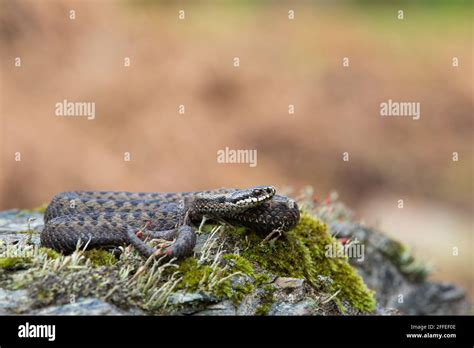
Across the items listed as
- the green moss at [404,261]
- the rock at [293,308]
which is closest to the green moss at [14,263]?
the rock at [293,308]

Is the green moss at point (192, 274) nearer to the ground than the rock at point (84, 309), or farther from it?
farther from it

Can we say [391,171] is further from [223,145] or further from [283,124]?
[223,145]

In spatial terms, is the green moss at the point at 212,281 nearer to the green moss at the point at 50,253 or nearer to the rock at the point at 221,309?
the rock at the point at 221,309

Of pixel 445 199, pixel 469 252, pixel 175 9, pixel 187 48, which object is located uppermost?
pixel 175 9

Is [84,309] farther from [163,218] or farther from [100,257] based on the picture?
[163,218]

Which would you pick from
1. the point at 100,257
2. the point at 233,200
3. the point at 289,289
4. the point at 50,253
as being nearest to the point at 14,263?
the point at 50,253

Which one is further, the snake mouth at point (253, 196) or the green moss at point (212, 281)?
the snake mouth at point (253, 196)

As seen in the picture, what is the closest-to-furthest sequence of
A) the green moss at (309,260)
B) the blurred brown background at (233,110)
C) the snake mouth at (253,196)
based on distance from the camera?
the snake mouth at (253,196)
the green moss at (309,260)
the blurred brown background at (233,110)

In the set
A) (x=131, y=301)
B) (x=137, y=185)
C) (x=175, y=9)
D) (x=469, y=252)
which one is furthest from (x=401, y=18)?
(x=131, y=301)
